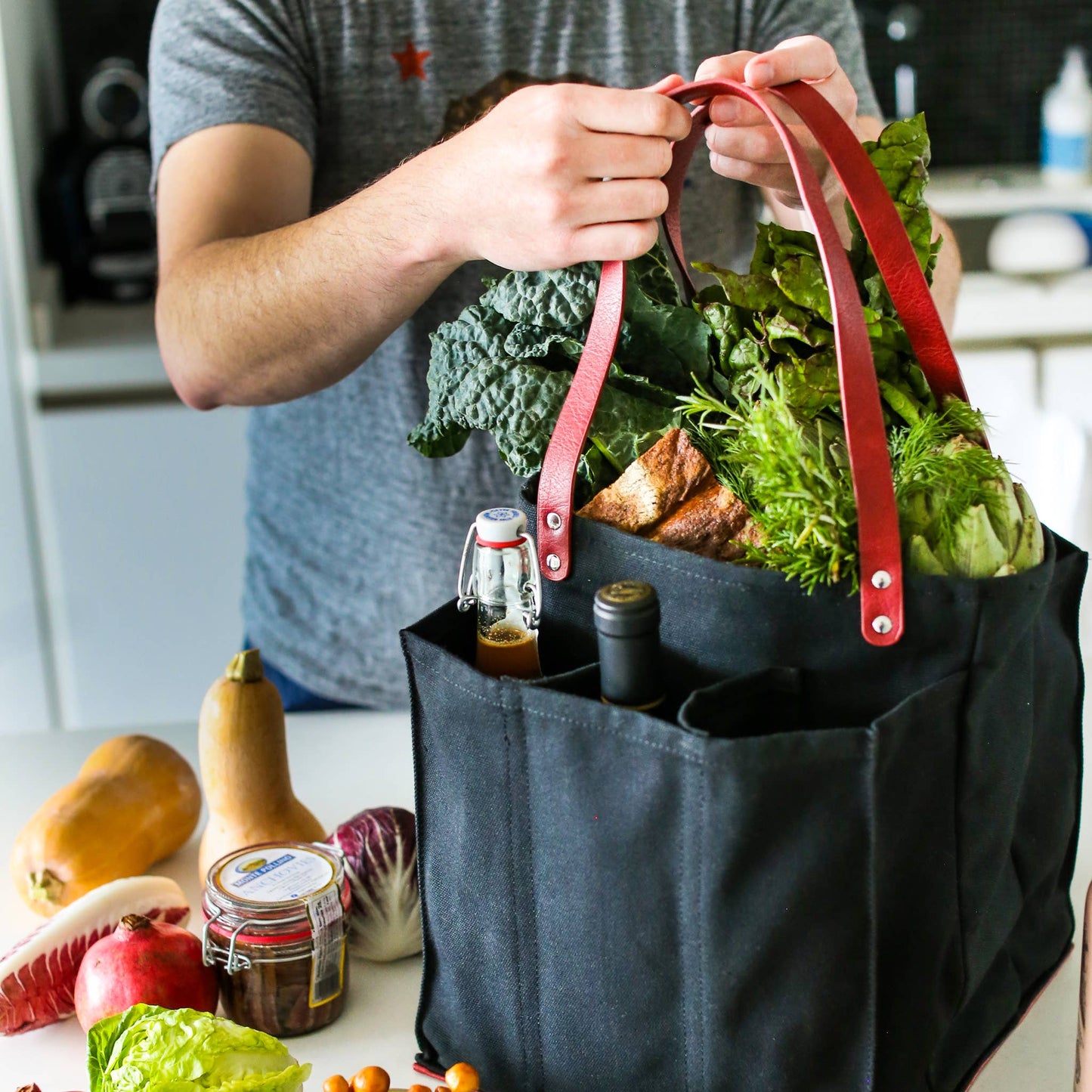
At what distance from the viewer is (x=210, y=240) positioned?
1.08 m

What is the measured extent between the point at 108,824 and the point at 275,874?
20 centimetres

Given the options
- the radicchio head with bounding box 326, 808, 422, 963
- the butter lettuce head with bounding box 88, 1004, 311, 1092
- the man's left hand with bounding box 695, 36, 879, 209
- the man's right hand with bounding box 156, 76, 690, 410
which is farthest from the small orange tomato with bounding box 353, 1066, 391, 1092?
the man's left hand with bounding box 695, 36, 879, 209

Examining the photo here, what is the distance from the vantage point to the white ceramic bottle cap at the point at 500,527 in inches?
25.0

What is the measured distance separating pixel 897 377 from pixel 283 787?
1.58 ft

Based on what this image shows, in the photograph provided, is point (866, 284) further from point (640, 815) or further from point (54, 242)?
point (54, 242)

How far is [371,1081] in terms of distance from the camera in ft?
2.06

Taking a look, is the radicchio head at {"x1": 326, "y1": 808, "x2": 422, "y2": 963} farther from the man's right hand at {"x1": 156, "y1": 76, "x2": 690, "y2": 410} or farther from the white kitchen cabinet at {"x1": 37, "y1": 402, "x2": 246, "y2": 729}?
the white kitchen cabinet at {"x1": 37, "y1": 402, "x2": 246, "y2": 729}

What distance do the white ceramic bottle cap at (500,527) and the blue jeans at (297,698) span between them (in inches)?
30.3

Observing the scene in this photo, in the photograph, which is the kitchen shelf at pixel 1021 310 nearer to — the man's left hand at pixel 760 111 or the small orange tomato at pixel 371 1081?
the man's left hand at pixel 760 111

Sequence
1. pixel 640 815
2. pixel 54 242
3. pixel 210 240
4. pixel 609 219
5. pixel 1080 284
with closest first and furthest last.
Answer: pixel 640 815 < pixel 609 219 < pixel 210 240 < pixel 54 242 < pixel 1080 284

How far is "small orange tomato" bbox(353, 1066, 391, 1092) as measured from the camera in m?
0.63

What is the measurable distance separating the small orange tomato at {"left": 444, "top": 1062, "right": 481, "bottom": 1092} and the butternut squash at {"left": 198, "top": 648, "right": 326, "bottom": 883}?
0.25m

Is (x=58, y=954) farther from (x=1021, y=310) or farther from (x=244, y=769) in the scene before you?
(x=1021, y=310)

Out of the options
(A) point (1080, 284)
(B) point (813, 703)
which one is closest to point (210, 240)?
(B) point (813, 703)
